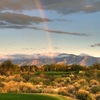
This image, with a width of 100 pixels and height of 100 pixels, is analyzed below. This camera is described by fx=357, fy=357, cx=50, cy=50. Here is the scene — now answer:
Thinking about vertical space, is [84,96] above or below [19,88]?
below

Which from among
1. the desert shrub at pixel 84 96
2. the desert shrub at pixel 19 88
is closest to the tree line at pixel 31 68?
the desert shrub at pixel 19 88

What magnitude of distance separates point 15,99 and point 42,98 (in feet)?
5.52

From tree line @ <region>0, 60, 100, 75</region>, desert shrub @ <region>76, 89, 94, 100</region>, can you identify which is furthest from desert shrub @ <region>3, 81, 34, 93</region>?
tree line @ <region>0, 60, 100, 75</region>

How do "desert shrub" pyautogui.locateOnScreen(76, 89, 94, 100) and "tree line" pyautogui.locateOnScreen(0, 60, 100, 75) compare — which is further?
Answer: "tree line" pyautogui.locateOnScreen(0, 60, 100, 75)

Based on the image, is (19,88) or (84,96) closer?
(84,96)

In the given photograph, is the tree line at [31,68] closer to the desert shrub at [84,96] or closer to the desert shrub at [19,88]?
the desert shrub at [19,88]

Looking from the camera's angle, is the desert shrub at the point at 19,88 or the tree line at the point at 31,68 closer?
the desert shrub at the point at 19,88

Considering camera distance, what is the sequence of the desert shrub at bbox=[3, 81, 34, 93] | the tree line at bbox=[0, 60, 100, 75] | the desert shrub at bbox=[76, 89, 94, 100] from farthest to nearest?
the tree line at bbox=[0, 60, 100, 75], the desert shrub at bbox=[3, 81, 34, 93], the desert shrub at bbox=[76, 89, 94, 100]

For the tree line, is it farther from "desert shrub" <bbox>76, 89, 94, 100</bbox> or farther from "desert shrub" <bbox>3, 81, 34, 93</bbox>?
"desert shrub" <bbox>76, 89, 94, 100</bbox>

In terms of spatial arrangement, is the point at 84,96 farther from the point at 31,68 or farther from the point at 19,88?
the point at 31,68

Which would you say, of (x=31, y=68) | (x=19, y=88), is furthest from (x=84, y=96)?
(x=31, y=68)

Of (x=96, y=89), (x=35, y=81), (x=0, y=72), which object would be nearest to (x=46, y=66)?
(x=0, y=72)

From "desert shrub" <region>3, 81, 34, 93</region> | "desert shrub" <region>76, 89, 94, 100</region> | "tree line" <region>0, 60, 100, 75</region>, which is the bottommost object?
"desert shrub" <region>76, 89, 94, 100</region>

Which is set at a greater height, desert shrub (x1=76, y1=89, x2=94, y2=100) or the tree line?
the tree line
